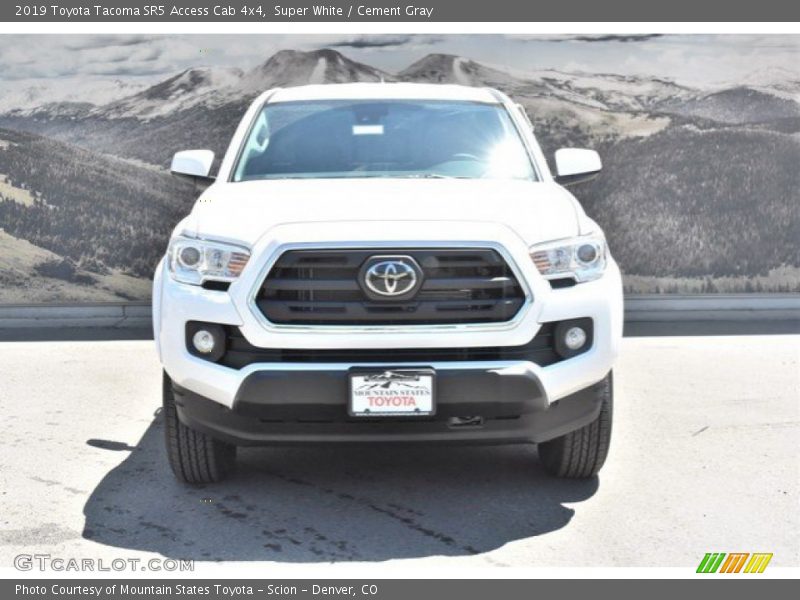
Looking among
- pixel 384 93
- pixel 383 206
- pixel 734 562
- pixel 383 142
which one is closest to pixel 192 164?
pixel 383 142

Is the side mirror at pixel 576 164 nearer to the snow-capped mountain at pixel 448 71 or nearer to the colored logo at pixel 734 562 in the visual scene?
the colored logo at pixel 734 562

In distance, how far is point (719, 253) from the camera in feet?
36.5

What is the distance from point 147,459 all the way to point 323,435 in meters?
1.60

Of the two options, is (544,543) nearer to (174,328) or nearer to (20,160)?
(174,328)

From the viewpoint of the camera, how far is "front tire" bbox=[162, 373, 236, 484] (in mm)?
5477

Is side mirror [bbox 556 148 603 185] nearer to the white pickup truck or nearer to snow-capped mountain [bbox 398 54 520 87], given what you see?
the white pickup truck

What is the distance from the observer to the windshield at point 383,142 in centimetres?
618

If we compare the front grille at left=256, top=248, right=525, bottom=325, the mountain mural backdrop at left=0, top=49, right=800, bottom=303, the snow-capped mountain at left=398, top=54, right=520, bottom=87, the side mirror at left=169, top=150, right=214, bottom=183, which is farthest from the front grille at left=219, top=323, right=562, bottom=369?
the snow-capped mountain at left=398, top=54, right=520, bottom=87

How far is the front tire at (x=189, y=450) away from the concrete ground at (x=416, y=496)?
0.08m

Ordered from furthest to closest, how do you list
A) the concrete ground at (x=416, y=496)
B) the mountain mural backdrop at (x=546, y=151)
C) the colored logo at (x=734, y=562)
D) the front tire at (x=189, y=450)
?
1. the mountain mural backdrop at (x=546, y=151)
2. the front tire at (x=189, y=450)
3. the concrete ground at (x=416, y=496)
4. the colored logo at (x=734, y=562)

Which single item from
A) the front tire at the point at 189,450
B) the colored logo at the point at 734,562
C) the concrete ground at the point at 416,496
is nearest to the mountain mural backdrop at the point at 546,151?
the concrete ground at the point at 416,496

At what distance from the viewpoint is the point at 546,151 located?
436 inches

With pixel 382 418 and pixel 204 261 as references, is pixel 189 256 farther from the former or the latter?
pixel 382 418

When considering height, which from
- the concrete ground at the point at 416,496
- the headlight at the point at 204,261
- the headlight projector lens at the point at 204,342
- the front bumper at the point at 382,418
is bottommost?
the concrete ground at the point at 416,496
